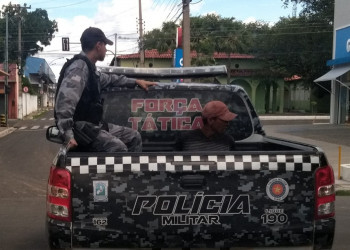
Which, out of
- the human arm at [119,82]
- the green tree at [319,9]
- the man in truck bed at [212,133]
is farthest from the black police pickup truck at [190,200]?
the green tree at [319,9]

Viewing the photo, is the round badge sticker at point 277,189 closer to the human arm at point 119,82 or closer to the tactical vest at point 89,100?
the tactical vest at point 89,100

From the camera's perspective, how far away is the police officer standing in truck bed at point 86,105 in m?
3.70

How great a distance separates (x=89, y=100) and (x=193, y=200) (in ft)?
4.27

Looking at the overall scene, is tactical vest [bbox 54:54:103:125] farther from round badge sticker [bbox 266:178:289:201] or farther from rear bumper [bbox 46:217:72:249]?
round badge sticker [bbox 266:178:289:201]

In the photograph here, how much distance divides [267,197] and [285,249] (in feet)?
1.23

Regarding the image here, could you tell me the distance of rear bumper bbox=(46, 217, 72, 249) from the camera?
10.6 feet

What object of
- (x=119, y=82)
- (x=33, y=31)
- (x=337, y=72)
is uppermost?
(x=33, y=31)

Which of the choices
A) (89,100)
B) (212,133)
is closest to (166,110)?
(212,133)

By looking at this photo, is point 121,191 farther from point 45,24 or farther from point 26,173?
point 45,24

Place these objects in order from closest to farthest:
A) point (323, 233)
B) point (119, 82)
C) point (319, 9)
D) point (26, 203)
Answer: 1. point (323, 233)
2. point (119, 82)
3. point (26, 203)
4. point (319, 9)

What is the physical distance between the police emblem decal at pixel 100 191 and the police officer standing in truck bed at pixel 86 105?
1.67ft

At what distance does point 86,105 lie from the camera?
3998 mm

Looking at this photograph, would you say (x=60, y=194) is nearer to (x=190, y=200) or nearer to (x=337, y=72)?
(x=190, y=200)

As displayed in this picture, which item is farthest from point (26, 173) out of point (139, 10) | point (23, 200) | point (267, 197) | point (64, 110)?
point (139, 10)
